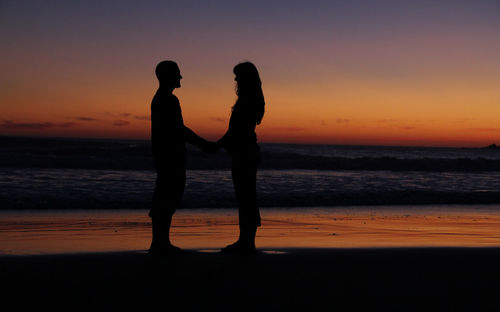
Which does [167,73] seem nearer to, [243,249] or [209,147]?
[209,147]

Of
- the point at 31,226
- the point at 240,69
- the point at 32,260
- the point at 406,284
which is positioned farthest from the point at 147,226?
the point at 406,284

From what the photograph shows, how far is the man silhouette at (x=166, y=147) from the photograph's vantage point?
17.6 feet

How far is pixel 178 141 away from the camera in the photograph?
5.39 metres

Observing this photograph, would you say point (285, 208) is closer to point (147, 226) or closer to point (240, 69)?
point (147, 226)

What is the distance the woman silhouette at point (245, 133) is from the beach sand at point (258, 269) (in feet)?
2.40

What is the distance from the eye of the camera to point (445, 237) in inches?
304

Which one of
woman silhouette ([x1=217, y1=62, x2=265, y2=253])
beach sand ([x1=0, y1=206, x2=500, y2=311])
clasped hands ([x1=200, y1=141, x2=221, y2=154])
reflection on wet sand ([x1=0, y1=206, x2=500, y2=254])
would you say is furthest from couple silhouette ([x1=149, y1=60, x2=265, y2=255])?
reflection on wet sand ([x1=0, y1=206, x2=500, y2=254])

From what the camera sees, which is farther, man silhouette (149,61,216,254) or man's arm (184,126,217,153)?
man's arm (184,126,217,153)

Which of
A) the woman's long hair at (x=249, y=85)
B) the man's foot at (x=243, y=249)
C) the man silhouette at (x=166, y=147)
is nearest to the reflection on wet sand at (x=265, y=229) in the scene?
the man's foot at (x=243, y=249)

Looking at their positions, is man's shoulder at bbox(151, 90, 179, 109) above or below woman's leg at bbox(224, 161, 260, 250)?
above

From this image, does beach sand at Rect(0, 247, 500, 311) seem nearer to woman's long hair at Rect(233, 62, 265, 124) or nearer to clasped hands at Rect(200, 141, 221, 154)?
clasped hands at Rect(200, 141, 221, 154)

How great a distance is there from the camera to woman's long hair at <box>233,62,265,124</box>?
546 centimetres

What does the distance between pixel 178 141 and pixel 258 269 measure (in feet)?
5.07

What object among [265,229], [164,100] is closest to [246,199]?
[164,100]
